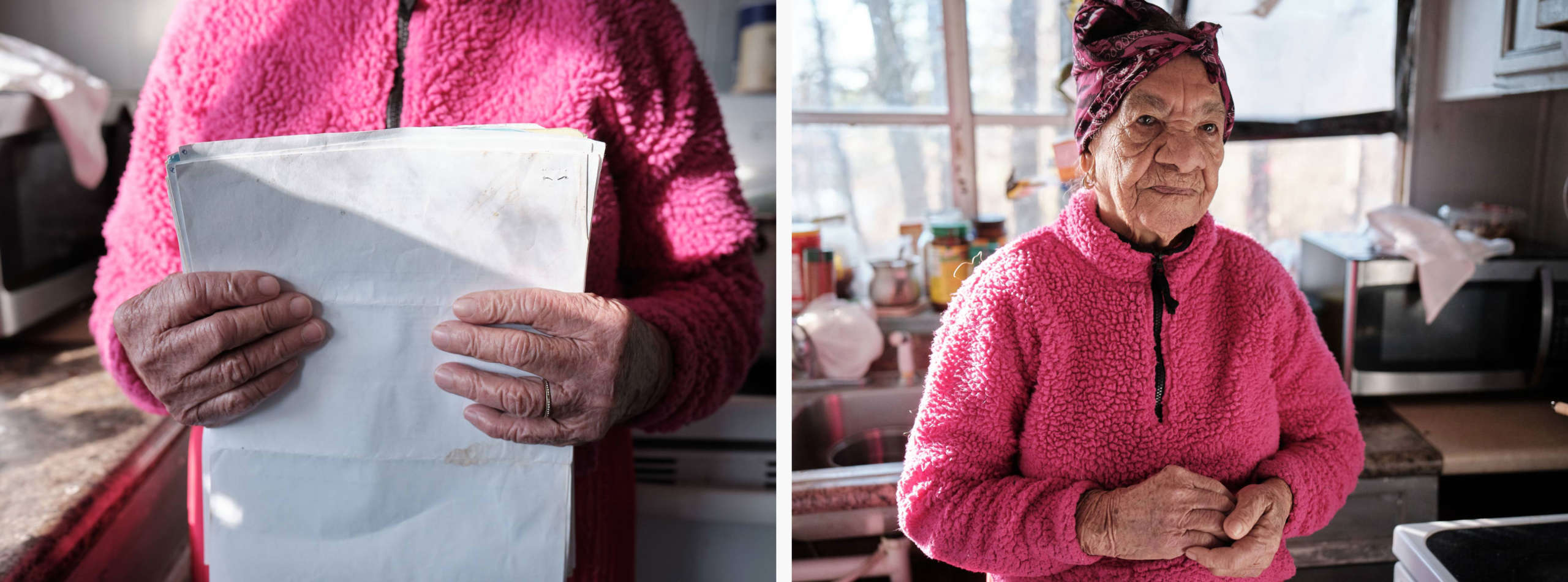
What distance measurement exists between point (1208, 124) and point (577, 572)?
816 mm

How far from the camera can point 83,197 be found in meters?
1.97

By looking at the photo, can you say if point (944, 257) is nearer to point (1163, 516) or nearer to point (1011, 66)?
point (1011, 66)

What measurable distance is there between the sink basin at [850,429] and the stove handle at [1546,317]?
0.72 m

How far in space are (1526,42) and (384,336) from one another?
111cm

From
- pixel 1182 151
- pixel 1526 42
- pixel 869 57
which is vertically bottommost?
pixel 1182 151

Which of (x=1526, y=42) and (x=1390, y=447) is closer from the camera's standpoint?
(x=1526, y=42)

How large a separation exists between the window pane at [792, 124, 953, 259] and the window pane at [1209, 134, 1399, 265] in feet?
2.67

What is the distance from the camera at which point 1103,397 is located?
0.78m

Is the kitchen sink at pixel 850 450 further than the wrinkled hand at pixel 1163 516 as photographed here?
Yes

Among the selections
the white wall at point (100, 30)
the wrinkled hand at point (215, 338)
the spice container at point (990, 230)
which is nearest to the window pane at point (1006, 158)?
the spice container at point (990, 230)

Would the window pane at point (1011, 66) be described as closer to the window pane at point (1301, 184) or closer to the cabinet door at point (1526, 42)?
the window pane at point (1301, 184)

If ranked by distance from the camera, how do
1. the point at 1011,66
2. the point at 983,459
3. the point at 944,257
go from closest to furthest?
the point at 983,459, the point at 944,257, the point at 1011,66

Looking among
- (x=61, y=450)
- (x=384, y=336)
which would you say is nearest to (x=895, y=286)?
(x=384, y=336)

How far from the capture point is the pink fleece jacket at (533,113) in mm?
882
